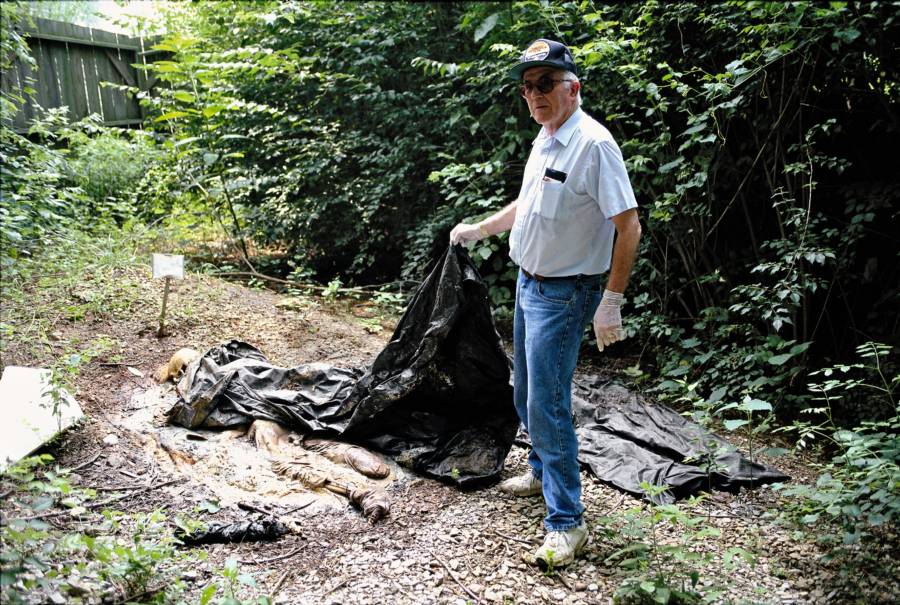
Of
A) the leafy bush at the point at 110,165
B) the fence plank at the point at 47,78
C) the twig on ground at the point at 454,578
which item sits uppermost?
the fence plank at the point at 47,78

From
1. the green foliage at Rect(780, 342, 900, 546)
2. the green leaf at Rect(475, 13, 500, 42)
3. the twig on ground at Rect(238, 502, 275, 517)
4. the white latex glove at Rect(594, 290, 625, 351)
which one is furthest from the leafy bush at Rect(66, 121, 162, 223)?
the green foliage at Rect(780, 342, 900, 546)

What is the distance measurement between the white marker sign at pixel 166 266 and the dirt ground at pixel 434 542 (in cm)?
81

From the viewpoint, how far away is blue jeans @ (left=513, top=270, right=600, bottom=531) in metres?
2.40

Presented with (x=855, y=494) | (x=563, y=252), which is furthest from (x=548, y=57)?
(x=855, y=494)

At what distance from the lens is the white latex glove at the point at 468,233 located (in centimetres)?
299

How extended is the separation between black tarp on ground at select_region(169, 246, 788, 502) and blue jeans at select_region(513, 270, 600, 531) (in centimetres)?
61

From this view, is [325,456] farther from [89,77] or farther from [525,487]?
[89,77]

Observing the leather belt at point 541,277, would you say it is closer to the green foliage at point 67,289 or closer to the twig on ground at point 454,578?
the twig on ground at point 454,578

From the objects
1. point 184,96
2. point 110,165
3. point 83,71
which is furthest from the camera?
point 83,71

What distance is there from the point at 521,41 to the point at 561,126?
115 inches

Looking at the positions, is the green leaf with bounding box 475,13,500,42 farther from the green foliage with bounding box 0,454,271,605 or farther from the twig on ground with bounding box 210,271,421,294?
the green foliage with bounding box 0,454,271,605

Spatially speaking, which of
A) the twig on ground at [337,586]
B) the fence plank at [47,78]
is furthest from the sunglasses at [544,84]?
the fence plank at [47,78]

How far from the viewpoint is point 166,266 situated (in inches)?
166

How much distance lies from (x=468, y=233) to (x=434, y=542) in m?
1.44
